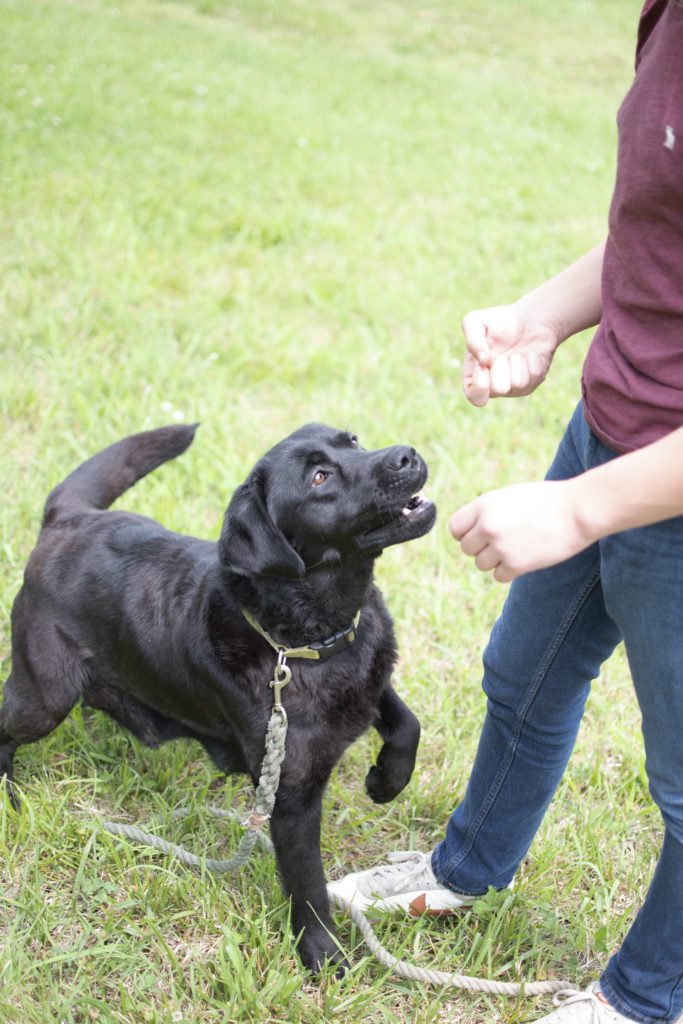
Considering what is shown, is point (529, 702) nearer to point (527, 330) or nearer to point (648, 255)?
point (527, 330)

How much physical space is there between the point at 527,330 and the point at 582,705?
30.6 inches

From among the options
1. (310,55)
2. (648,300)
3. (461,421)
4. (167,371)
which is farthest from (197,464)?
(310,55)

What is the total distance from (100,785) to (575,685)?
4.55 feet

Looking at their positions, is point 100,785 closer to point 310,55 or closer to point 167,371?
point 167,371

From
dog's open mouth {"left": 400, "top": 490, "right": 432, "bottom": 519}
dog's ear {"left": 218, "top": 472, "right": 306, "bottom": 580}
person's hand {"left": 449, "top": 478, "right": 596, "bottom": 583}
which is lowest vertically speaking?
dog's ear {"left": 218, "top": 472, "right": 306, "bottom": 580}

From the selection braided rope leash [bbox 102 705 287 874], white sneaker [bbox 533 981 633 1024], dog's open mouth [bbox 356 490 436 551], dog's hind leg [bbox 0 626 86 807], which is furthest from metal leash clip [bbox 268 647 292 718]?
white sneaker [bbox 533 981 633 1024]

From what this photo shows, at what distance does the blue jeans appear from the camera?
1.50m

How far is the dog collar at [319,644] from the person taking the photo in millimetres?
2105

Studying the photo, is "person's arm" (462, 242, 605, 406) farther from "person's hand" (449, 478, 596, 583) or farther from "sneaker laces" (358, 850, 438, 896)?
"sneaker laces" (358, 850, 438, 896)

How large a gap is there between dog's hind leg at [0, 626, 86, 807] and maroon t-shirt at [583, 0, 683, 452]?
1.57m

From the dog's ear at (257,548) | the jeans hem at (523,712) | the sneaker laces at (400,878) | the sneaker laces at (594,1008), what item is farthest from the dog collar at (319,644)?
the sneaker laces at (594,1008)

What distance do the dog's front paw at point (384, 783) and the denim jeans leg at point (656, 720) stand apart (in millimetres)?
664

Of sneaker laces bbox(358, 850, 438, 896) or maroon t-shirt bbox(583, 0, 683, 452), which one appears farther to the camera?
sneaker laces bbox(358, 850, 438, 896)

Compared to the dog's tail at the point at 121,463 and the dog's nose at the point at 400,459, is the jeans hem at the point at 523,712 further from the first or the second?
the dog's tail at the point at 121,463
